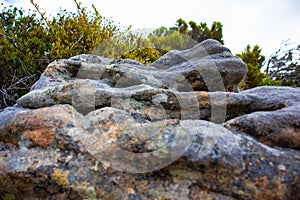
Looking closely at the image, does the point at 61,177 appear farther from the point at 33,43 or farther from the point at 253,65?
the point at 253,65

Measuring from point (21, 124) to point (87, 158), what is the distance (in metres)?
0.65

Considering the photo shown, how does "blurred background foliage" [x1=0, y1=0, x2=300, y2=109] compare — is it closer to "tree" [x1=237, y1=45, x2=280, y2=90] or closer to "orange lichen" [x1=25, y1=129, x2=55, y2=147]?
"tree" [x1=237, y1=45, x2=280, y2=90]

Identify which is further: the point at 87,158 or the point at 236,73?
the point at 236,73

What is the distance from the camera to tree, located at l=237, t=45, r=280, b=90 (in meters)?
7.77

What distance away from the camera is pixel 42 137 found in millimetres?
1725

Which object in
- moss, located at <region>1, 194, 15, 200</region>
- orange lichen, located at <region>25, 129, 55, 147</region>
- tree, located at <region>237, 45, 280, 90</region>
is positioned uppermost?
tree, located at <region>237, 45, 280, 90</region>

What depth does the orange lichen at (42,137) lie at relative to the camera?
1.71 metres

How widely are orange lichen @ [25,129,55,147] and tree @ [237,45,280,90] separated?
692 centimetres

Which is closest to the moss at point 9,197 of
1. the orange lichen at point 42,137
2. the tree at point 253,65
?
the orange lichen at point 42,137

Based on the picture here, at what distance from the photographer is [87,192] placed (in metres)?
1.47

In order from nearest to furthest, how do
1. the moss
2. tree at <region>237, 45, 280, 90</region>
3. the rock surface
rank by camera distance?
1. the rock surface
2. the moss
3. tree at <region>237, 45, 280, 90</region>

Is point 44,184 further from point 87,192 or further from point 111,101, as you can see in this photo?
point 111,101

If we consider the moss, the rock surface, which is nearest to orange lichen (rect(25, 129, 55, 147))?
the rock surface

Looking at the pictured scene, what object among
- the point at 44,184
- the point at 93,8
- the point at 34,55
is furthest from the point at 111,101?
the point at 93,8
